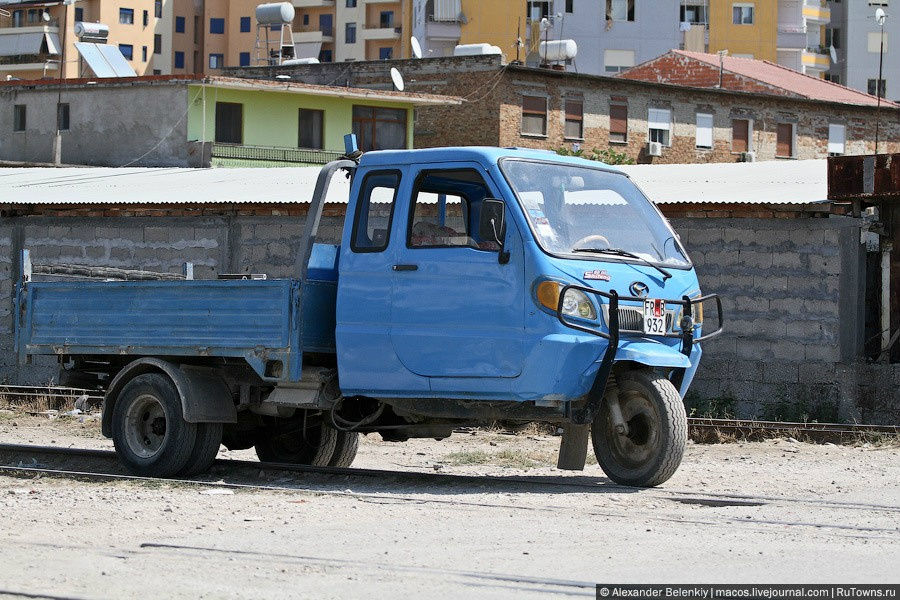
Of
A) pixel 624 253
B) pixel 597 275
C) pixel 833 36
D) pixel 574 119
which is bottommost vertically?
pixel 597 275

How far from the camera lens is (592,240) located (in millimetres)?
10227

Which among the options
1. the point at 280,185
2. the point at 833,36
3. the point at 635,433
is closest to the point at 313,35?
the point at 833,36

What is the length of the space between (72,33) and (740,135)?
170ft

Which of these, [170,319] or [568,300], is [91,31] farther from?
[568,300]

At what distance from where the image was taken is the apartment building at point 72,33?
87.8 metres

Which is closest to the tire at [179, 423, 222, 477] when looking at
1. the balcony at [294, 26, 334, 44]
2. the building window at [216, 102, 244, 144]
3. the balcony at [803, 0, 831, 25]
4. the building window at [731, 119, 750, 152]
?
the building window at [216, 102, 244, 144]

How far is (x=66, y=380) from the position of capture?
1240 cm

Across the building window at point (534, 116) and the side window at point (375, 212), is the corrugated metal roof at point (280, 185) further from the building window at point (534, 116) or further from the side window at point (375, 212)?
the building window at point (534, 116)

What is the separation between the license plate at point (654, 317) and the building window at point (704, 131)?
40.4m

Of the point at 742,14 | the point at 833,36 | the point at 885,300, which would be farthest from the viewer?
the point at 833,36

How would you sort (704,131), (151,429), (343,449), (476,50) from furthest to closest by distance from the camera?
(704,131)
(476,50)
(343,449)
(151,429)

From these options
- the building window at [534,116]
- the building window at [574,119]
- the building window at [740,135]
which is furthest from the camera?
the building window at [740,135]

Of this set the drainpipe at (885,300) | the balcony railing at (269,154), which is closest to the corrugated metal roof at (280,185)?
the drainpipe at (885,300)

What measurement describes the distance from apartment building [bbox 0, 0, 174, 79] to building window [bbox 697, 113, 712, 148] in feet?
153
